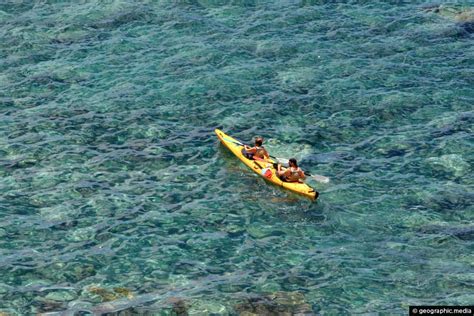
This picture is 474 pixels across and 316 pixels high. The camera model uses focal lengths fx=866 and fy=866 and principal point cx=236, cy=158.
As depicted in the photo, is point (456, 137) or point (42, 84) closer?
point (456, 137)

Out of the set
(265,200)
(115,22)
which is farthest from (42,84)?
(265,200)

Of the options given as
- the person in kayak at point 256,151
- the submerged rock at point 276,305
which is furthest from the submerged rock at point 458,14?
the submerged rock at point 276,305

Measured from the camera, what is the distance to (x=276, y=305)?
29.4m

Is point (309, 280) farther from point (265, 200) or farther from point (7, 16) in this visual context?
point (7, 16)

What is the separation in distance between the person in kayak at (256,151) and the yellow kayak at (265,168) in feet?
0.60

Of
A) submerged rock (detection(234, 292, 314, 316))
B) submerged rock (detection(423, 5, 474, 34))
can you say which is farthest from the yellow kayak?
submerged rock (detection(423, 5, 474, 34))

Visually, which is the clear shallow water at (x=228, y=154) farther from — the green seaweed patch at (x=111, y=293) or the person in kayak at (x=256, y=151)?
the person in kayak at (x=256, y=151)

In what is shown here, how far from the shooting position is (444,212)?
A: 34.6m

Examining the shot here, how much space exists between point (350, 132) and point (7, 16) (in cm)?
2254

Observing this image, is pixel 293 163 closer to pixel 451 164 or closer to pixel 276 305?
pixel 451 164

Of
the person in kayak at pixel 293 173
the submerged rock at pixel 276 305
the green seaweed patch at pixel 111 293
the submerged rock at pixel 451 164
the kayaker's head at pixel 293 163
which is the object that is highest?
the kayaker's head at pixel 293 163

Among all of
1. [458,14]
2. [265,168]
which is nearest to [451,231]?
[265,168]

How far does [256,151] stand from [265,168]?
955 millimetres

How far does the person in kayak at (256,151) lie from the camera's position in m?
38.0
